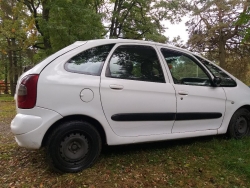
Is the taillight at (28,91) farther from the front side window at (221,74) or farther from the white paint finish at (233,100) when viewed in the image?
the white paint finish at (233,100)

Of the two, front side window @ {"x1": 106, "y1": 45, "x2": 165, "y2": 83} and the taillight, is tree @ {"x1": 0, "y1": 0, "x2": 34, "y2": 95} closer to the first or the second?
front side window @ {"x1": 106, "y1": 45, "x2": 165, "y2": 83}

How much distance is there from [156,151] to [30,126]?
173 centimetres

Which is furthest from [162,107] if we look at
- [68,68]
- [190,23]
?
[190,23]

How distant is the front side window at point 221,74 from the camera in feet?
11.4

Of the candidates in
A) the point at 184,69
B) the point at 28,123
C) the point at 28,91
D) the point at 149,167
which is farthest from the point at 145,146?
the point at 28,91

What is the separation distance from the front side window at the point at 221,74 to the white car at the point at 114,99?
0.02 m

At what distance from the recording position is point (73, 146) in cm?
244

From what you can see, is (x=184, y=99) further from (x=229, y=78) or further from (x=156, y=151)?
(x=229, y=78)

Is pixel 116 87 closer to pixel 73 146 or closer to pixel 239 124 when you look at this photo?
pixel 73 146

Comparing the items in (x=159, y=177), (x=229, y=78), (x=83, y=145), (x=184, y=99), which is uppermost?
(x=229, y=78)

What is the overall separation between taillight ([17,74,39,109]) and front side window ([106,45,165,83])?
2.75ft

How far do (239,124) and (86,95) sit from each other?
2698 mm

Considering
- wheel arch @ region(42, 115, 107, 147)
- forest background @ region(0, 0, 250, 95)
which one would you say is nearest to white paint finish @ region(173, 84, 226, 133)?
wheel arch @ region(42, 115, 107, 147)

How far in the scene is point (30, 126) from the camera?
2.25 metres
